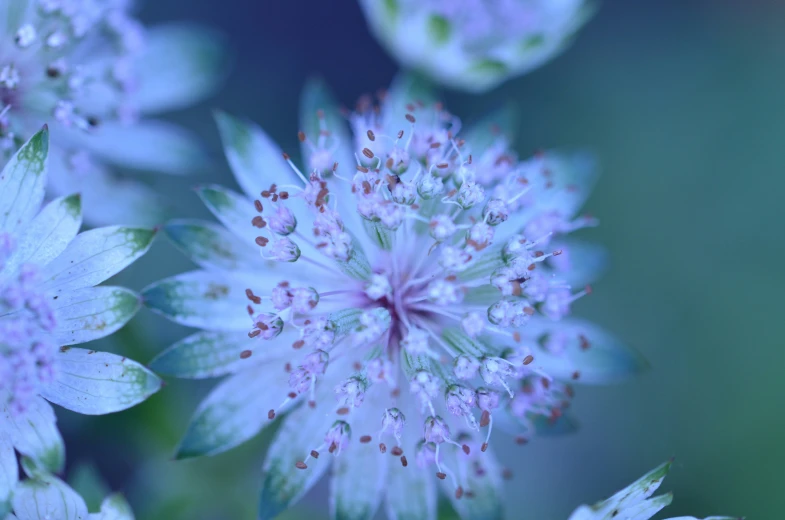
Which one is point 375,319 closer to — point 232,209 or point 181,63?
point 232,209

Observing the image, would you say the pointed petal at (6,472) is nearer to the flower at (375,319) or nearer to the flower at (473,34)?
the flower at (375,319)

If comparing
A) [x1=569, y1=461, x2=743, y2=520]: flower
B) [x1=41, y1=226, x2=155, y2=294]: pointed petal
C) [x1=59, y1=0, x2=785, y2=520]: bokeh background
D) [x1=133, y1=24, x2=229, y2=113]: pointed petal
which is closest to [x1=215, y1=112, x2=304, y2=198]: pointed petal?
[x1=41, y1=226, x2=155, y2=294]: pointed petal

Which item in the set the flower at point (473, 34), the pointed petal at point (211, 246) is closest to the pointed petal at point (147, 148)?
the pointed petal at point (211, 246)

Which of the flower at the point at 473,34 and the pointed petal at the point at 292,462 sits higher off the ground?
the flower at the point at 473,34

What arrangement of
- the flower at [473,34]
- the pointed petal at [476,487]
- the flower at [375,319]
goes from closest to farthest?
1. the flower at [375,319]
2. the pointed petal at [476,487]
3. the flower at [473,34]

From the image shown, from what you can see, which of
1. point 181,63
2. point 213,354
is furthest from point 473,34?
point 213,354

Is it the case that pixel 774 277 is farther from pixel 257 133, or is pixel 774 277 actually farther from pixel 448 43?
pixel 257 133

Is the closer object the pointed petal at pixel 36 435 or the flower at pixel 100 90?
the pointed petal at pixel 36 435
